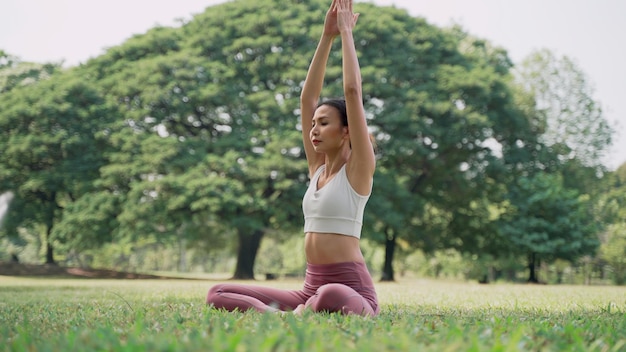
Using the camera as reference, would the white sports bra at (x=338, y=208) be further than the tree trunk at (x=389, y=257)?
No

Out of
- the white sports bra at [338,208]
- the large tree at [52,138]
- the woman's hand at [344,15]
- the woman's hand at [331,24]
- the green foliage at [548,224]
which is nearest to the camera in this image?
the white sports bra at [338,208]

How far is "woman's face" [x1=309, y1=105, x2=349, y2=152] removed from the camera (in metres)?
4.04

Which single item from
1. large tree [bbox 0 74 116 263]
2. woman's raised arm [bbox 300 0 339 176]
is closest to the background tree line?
large tree [bbox 0 74 116 263]

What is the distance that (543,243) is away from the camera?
2209 cm

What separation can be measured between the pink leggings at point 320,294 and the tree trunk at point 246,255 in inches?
671

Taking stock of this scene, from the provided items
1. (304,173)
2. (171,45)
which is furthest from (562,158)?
(171,45)

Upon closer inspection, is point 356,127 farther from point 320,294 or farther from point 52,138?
point 52,138

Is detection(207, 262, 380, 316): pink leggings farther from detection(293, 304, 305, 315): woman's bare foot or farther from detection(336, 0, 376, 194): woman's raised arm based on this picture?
detection(336, 0, 376, 194): woman's raised arm

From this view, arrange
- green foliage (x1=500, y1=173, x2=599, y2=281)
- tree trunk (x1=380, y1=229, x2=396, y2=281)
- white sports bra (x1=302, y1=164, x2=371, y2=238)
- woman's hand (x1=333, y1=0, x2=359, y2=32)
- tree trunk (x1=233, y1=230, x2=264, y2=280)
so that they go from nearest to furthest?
1. white sports bra (x1=302, y1=164, x2=371, y2=238)
2. woman's hand (x1=333, y1=0, x2=359, y2=32)
3. tree trunk (x1=233, y1=230, x2=264, y2=280)
4. green foliage (x1=500, y1=173, x2=599, y2=281)
5. tree trunk (x1=380, y1=229, x2=396, y2=281)

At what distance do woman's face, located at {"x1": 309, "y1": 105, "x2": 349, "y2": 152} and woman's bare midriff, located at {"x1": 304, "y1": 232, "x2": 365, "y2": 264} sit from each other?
0.55 m

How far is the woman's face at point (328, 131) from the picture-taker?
4043 mm

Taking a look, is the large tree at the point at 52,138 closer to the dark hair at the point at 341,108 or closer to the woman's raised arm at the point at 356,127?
the dark hair at the point at 341,108

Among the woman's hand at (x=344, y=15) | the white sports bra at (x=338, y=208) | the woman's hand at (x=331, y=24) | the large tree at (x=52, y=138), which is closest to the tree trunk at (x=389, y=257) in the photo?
the large tree at (x=52, y=138)

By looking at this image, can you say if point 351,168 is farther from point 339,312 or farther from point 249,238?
point 249,238
